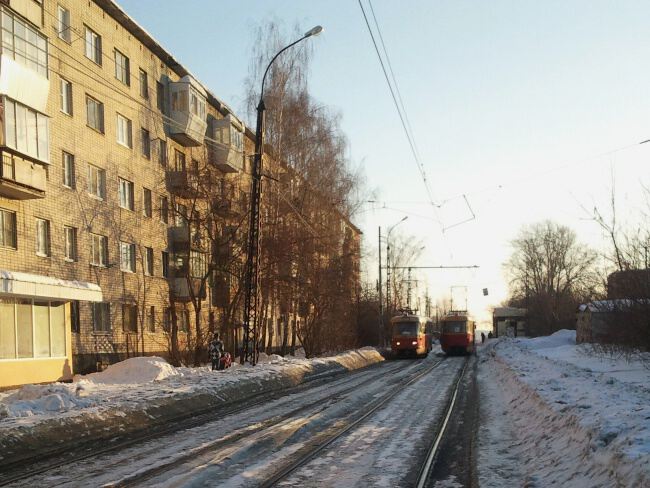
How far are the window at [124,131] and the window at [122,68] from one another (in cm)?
175

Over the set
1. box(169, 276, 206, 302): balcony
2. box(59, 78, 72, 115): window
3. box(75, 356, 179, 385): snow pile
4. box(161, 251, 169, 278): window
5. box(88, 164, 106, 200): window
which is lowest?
box(75, 356, 179, 385): snow pile

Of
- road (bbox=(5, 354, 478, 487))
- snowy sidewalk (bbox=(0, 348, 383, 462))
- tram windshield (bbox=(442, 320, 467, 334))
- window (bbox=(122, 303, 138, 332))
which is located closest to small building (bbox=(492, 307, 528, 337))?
tram windshield (bbox=(442, 320, 467, 334))

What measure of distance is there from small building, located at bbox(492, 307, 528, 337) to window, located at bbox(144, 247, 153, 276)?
47.0 metres

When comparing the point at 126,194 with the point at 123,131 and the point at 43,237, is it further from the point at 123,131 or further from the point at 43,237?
the point at 43,237

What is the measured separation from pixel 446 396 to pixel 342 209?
23681 millimetres

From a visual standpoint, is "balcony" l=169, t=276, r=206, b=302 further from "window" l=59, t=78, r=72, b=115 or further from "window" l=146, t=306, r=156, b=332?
"window" l=59, t=78, r=72, b=115

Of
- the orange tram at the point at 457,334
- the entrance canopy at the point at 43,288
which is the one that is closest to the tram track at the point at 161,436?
the entrance canopy at the point at 43,288

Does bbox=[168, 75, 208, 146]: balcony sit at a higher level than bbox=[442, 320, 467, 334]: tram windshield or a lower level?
higher

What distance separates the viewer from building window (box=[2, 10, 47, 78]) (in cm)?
2033

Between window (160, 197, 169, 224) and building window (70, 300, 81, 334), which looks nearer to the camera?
building window (70, 300, 81, 334)

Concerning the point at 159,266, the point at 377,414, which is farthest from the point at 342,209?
the point at 377,414

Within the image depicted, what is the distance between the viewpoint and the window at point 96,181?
2782cm

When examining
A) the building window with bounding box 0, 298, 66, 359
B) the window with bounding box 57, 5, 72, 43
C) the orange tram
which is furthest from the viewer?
the orange tram

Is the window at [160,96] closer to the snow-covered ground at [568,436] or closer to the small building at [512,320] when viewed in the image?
the snow-covered ground at [568,436]
